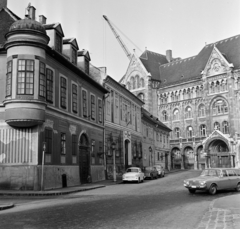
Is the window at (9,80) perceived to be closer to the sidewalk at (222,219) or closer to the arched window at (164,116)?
the sidewalk at (222,219)

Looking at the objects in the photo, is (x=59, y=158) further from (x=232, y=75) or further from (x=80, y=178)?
(x=232, y=75)

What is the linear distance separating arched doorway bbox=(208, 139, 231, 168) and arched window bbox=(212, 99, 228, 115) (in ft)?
22.0

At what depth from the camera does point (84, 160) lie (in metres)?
29.3

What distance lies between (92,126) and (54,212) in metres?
19.8

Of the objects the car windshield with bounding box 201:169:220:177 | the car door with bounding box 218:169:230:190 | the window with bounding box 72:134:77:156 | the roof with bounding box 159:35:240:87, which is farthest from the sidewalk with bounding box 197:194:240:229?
the roof with bounding box 159:35:240:87

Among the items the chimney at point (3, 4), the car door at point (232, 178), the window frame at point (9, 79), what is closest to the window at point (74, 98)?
the window frame at point (9, 79)

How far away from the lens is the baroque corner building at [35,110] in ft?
69.4

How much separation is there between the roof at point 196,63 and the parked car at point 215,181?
54708 millimetres

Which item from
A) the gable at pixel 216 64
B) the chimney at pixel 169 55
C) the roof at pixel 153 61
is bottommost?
the gable at pixel 216 64

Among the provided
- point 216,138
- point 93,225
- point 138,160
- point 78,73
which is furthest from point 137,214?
point 216,138

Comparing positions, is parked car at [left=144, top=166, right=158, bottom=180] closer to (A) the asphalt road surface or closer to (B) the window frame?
(B) the window frame

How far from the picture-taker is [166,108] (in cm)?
8319

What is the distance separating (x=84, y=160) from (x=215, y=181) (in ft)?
43.4

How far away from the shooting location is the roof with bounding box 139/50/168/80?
87.9m
